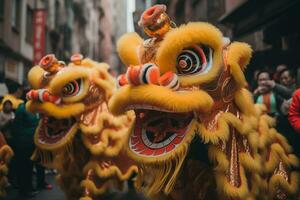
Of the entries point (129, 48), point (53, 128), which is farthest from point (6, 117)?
point (129, 48)

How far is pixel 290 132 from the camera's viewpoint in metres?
4.75

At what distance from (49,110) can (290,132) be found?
8.30 feet

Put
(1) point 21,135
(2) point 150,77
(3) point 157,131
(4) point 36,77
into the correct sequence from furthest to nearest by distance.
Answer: (1) point 21,135 < (4) point 36,77 < (3) point 157,131 < (2) point 150,77

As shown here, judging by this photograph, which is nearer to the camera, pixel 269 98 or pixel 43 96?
pixel 43 96

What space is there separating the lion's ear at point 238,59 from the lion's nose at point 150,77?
51 cm

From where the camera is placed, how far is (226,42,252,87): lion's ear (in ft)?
11.0

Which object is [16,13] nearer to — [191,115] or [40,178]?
[40,178]

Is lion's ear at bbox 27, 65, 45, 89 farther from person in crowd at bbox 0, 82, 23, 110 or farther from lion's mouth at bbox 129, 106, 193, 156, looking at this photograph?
lion's mouth at bbox 129, 106, 193, 156

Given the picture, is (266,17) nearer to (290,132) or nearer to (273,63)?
(273,63)

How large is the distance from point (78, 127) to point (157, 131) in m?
2.06

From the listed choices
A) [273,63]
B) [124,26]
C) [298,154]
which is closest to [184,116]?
[298,154]

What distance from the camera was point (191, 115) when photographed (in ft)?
10.4

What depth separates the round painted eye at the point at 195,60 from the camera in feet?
10.5

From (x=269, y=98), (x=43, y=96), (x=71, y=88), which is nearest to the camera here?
(x=43, y=96)
